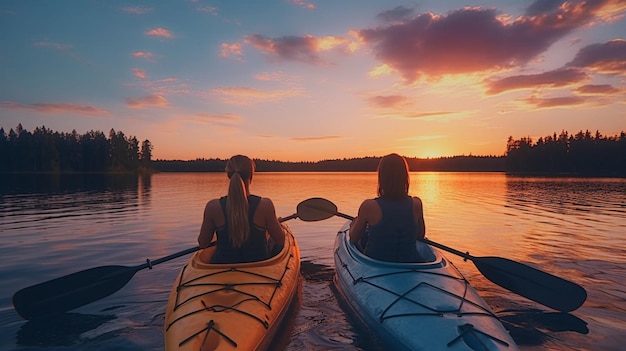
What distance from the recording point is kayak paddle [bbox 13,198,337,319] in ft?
17.4

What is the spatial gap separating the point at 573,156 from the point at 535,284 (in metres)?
105

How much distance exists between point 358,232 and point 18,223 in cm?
1430

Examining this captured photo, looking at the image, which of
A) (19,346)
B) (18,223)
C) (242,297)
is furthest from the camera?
(18,223)

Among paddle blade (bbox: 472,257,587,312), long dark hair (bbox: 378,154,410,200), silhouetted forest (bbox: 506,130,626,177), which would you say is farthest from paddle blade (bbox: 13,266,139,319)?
silhouetted forest (bbox: 506,130,626,177)

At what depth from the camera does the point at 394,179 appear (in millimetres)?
5164

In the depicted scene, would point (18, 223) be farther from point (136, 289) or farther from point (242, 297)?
point (242, 297)

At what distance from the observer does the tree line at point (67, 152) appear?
9219cm

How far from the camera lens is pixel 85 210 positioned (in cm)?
1859

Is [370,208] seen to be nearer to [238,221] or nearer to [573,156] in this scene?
[238,221]

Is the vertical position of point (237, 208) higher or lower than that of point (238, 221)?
higher

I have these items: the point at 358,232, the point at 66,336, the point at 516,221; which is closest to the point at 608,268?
the point at 358,232

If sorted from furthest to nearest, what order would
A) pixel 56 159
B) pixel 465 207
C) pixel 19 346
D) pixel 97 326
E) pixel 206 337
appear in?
pixel 56 159, pixel 465 207, pixel 97 326, pixel 19 346, pixel 206 337

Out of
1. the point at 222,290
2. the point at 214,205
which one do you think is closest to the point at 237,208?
the point at 214,205

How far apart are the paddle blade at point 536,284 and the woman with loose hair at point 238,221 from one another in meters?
3.38
